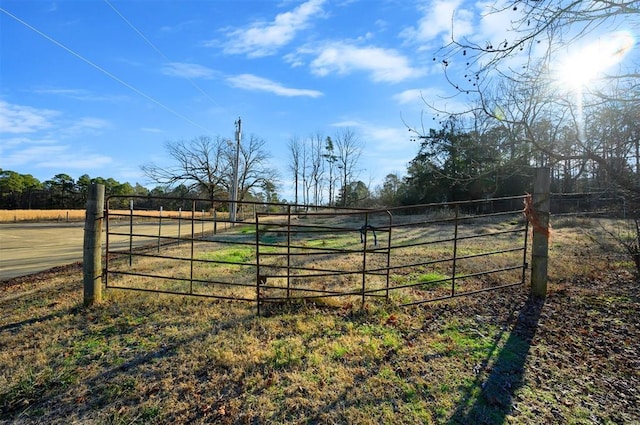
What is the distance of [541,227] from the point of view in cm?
474

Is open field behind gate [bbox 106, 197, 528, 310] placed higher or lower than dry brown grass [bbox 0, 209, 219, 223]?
higher

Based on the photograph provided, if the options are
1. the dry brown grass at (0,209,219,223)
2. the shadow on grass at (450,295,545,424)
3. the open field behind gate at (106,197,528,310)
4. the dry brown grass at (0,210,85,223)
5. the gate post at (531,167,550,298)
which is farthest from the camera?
the dry brown grass at (0,210,85,223)

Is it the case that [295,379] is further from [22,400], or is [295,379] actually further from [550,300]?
[550,300]

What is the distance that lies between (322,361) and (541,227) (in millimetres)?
3700

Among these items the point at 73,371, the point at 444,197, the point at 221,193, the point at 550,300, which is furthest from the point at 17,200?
the point at 550,300

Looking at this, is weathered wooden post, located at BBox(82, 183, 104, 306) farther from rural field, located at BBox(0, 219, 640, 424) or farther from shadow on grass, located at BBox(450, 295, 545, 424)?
shadow on grass, located at BBox(450, 295, 545, 424)

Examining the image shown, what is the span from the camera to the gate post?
473 centimetres

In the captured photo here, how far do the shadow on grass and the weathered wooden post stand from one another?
4643 millimetres

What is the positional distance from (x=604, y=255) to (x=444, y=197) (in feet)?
74.3

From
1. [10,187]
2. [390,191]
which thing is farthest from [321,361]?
[10,187]

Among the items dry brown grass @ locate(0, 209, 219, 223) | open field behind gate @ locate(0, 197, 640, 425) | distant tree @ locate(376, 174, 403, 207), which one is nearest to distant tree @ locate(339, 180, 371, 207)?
distant tree @ locate(376, 174, 403, 207)

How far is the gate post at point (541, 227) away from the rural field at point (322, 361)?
0.35 metres

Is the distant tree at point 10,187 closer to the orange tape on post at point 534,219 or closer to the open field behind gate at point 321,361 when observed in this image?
the open field behind gate at point 321,361

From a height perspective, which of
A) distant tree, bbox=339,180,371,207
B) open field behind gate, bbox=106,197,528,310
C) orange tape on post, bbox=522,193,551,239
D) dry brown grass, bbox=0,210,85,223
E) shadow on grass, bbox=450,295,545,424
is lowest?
dry brown grass, bbox=0,210,85,223
